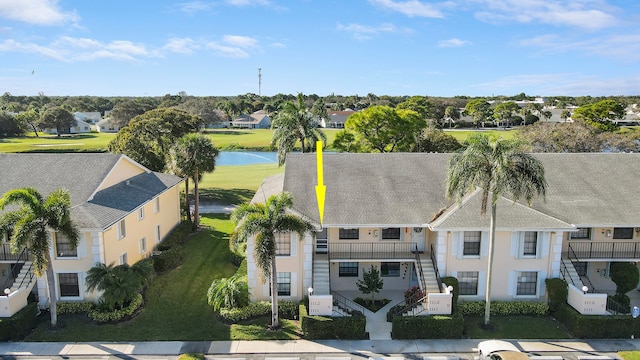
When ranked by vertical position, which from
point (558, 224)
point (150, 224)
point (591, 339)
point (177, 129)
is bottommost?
point (591, 339)

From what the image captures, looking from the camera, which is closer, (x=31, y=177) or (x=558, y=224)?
(x=558, y=224)

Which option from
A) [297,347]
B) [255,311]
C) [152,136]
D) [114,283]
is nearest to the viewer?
[297,347]

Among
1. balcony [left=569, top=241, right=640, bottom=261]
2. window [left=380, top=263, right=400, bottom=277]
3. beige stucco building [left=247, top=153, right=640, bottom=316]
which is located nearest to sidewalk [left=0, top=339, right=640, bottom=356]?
beige stucco building [left=247, top=153, right=640, bottom=316]

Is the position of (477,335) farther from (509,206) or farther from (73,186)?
(73,186)

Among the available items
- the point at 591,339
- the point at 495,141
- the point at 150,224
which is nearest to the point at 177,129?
the point at 150,224

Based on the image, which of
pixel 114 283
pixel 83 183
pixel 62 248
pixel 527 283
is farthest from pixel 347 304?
pixel 83 183

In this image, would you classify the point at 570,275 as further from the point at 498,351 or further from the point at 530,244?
the point at 498,351
